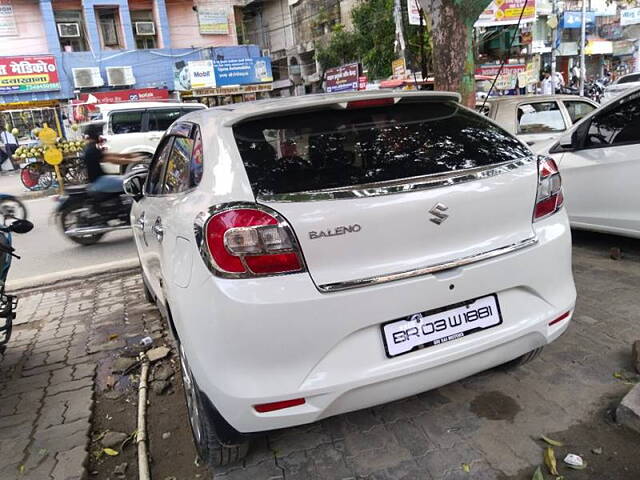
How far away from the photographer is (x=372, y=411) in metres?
2.56

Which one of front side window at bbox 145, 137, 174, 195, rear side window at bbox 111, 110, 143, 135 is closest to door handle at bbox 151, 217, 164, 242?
front side window at bbox 145, 137, 174, 195

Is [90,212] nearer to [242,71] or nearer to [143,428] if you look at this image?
[143,428]

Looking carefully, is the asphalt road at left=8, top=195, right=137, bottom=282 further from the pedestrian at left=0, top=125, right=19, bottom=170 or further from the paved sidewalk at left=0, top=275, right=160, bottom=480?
the pedestrian at left=0, top=125, right=19, bottom=170

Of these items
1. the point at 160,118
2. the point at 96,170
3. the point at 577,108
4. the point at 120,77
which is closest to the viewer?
the point at 96,170

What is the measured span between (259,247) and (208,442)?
0.93 meters

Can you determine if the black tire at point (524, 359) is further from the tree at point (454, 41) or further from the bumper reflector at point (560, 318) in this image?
the tree at point (454, 41)

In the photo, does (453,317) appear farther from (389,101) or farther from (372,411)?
(389,101)

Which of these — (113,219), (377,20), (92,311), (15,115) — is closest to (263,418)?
(92,311)

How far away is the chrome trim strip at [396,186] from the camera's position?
1851mm

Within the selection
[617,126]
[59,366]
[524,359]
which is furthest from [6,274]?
[617,126]

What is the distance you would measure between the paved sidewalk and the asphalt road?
105cm

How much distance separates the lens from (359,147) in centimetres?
213

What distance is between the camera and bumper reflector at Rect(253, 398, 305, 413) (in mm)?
1817

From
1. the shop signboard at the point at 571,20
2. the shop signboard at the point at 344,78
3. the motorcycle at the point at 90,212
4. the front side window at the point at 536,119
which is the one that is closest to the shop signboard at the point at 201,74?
the shop signboard at the point at 344,78
